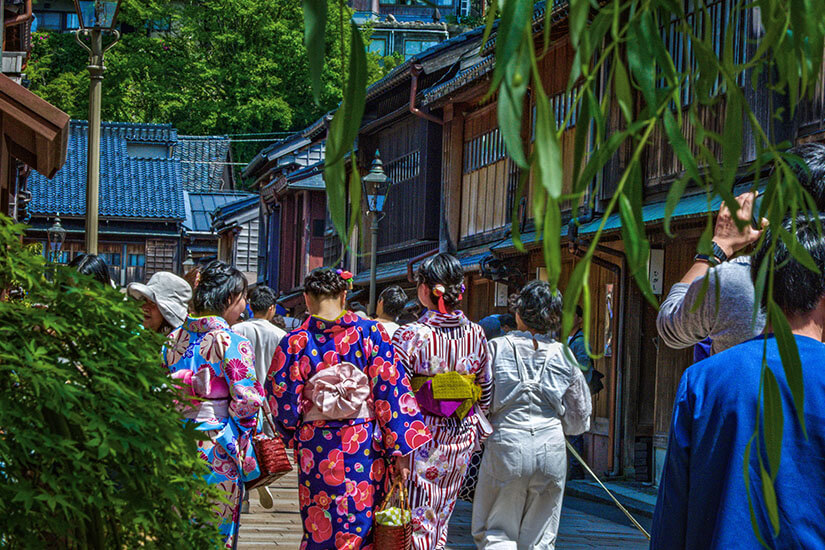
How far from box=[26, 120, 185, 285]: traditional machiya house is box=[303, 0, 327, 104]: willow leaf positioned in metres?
41.2

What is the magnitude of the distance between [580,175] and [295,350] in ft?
17.1

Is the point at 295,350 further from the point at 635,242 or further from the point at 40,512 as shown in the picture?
the point at 635,242

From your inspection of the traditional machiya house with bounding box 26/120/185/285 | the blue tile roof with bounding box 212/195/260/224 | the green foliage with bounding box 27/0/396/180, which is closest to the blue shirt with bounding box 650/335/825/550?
the traditional machiya house with bounding box 26/120/185/285

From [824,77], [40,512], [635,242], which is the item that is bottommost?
[40,512]

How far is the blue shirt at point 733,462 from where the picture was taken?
254 centimetres

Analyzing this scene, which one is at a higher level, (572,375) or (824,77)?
(824,77)

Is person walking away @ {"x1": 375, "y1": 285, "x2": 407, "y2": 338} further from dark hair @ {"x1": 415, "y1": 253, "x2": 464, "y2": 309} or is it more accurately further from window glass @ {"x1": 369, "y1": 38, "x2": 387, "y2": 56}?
window glass @ {"x1": 369, "y1": 38, "x2": 387, "y2": 56}

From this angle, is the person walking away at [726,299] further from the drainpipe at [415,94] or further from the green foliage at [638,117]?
the drainpipe at [415,94]

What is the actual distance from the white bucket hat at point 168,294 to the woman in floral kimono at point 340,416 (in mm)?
696

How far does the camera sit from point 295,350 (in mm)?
6496

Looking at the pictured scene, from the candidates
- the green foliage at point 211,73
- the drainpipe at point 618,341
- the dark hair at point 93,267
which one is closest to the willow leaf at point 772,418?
the dark hair at point 93,267

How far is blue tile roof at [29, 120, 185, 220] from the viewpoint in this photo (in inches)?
1708

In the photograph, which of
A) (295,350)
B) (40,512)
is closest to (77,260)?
(295,350)

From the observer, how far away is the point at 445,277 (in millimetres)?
7141
